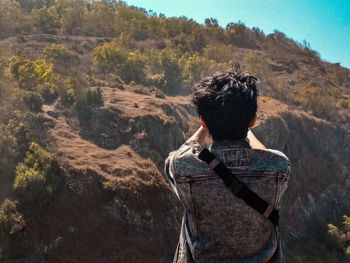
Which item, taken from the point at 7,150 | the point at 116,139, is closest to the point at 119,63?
the point at 116,139

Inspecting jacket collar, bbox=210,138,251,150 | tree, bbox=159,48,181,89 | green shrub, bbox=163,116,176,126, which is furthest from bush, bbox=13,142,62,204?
tree, bbox=159,48,181,89

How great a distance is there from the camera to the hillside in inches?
356

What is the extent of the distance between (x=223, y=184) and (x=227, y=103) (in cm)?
44

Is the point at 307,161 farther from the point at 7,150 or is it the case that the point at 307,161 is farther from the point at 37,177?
the point at 7,150

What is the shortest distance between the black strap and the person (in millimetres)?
32

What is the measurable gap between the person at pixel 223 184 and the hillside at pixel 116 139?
287cm

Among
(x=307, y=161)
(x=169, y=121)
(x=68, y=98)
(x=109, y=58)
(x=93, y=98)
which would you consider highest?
(x=109, y=58)

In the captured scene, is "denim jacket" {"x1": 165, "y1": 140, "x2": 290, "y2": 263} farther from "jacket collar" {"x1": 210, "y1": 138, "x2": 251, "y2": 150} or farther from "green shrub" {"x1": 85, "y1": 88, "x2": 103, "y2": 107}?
"green shrub" {"x1": 85, "y1": 88, "x2": 103, "y2": 107}

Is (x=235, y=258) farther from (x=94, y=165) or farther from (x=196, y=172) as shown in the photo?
(x=94, y=165)

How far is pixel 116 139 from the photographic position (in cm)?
1262

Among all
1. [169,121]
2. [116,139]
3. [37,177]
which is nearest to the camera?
[37,177]

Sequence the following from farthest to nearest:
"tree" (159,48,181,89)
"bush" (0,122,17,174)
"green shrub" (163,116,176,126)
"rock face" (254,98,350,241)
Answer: "tree" (159,48,181,89), "rock face" (254,98,350,241), "green shrub" (163,116,176,126), "bush" (0,122,17,174)

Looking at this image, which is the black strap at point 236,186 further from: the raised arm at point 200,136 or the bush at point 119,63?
the bush at point 119,63

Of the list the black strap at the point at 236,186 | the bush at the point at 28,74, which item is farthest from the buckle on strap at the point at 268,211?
the bush at the point at 28,74
